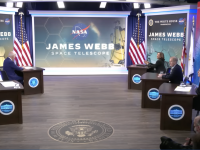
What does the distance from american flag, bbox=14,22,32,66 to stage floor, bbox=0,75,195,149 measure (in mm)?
1556

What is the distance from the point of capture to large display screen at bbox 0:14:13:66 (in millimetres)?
8859

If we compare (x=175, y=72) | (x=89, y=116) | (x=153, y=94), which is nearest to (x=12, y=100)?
(x=89, y=116)

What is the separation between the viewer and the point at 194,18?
302 inches

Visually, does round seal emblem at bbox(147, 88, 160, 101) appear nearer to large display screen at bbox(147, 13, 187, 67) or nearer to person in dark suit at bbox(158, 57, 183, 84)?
person in dark suit at bbox(158, 57, 183, 84)

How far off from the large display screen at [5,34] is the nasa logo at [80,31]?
97.9 inches

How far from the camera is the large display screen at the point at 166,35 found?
8000mm

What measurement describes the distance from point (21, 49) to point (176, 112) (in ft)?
20.9

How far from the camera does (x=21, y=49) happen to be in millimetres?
8883

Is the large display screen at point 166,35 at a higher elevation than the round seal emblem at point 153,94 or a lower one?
higher

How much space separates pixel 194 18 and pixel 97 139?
18.1 ft

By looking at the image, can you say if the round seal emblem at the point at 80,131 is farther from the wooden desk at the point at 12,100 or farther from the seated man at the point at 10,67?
the seated man at the point at 10,67

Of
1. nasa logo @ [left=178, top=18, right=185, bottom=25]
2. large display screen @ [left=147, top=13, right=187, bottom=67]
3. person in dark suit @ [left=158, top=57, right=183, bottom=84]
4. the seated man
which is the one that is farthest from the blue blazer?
nasa logo @ [left=178, top=18, right=185, bottom=25]

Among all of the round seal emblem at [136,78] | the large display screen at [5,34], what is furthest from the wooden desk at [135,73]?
the large display screen at [5,34]

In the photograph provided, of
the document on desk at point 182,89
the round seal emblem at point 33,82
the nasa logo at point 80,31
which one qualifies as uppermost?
the nasa logo at point 80,31
